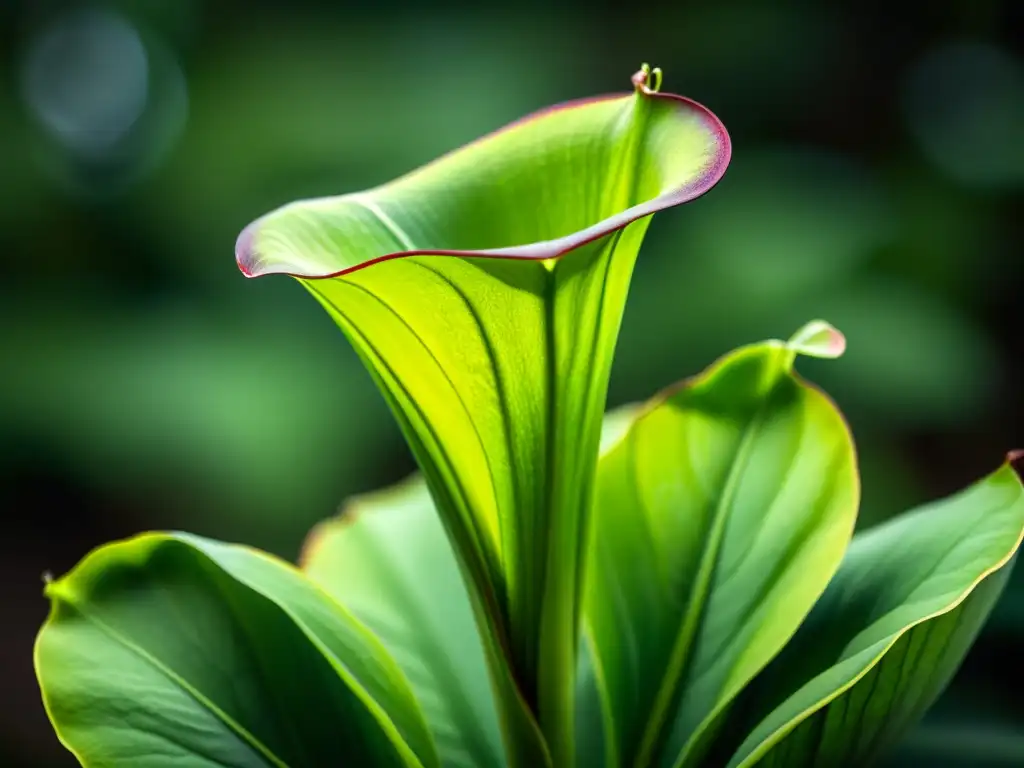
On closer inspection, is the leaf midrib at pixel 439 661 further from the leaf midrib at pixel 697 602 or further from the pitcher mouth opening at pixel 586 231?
the pitcher mouth opening at pixel 586 231

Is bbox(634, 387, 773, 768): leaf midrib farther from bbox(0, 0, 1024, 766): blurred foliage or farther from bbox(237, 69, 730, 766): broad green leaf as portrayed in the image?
bbox(0, 0, 1024, 766): blurred foliage

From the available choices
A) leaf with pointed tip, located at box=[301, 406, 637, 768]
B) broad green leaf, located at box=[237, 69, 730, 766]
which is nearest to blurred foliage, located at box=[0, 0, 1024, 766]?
leaf with pointed tip, located at box=[301, 406, 637, 768]

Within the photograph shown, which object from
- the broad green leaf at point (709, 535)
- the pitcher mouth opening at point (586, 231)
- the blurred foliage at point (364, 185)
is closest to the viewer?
the pitcher mouth opening at point (586, 231)

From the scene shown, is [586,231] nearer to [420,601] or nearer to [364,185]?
[420,601]

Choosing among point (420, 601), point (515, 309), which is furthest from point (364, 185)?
point (515, 309)

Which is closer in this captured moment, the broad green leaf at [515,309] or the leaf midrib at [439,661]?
the broad green leaf at [515,309]

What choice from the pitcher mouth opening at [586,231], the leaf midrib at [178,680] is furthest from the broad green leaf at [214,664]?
the pitcher mouth opening at [586,231]
